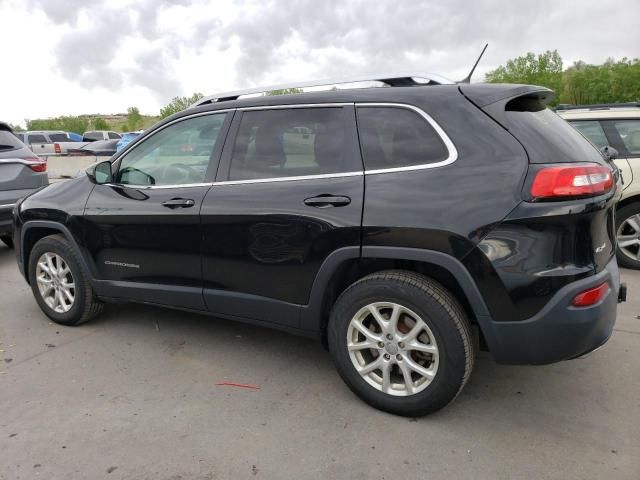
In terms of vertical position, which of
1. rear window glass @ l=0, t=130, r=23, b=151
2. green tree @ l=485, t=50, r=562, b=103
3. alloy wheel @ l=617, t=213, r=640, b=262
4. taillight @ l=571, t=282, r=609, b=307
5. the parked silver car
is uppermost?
green tree @ l=485, t=50, r=562, b=103

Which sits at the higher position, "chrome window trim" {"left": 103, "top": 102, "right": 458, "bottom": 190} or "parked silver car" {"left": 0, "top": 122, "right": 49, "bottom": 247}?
"chrome window trim" {"left": 103, "top": 102, "right": 458, "bottom": 190}

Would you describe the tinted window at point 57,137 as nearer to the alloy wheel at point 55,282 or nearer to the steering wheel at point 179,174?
the alloy wheel at point 55,282

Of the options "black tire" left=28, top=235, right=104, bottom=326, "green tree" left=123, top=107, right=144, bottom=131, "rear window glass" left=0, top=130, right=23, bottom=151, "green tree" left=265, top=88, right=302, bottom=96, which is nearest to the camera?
"green tree" left=265, top=88, right=302, bottom=96

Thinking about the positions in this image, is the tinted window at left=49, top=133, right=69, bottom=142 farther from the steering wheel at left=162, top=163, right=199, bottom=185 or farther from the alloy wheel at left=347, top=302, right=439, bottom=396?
the alloy wheel at left=347, top=302, right=439, bottom=396

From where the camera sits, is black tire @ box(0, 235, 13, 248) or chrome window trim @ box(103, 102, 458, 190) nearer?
chrome window trim @ box(103, 102, 458, 190)

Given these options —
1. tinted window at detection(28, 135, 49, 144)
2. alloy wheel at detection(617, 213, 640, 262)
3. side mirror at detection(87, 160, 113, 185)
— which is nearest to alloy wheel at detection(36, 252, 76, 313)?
side mirror at detection(87, 160, 113, 185)

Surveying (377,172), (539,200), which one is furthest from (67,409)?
(539,200)

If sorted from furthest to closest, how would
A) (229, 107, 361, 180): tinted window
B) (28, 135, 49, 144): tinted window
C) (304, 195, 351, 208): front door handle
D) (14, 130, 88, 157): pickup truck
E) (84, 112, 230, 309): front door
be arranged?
1. (28, 135, 49, 144): tinted window
2. (14, 130, 88, 157): pickup truck
3. (84, 112, 230, 309): front door
4. (229, 107, 361, 180): tinted window
5. (304, 195, 351, 208): front door handle

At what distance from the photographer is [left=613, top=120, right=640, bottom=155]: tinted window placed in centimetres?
550

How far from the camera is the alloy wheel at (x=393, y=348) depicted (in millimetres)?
2707

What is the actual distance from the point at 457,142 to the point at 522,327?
0.96 m

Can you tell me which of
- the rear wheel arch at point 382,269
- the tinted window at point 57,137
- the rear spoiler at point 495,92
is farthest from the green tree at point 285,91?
the tinted window at point 57,137

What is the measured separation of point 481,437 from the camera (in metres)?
2.67

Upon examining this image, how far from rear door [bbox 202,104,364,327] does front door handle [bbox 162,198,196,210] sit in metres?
0.13
